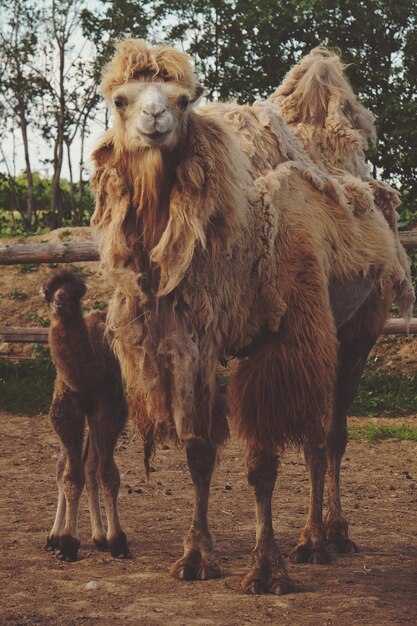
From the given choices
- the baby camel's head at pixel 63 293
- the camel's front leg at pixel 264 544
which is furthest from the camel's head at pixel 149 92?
the camel's front leg at pixel 264 544

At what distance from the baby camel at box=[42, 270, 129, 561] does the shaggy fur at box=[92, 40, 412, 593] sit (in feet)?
1.76

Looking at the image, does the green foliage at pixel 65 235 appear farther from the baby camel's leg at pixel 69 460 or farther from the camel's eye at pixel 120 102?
the camel's eye at pixel 120 102

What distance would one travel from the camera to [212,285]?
16.9 ft

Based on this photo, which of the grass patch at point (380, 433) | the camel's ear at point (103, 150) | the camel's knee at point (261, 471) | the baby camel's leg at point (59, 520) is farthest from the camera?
the grass patch at point (380, 433)

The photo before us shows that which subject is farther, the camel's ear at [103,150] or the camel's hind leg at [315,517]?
the camel's hind leg at [315,517]

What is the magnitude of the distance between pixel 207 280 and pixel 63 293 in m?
1.06

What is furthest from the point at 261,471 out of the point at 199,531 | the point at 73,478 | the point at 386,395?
the point at 386,395

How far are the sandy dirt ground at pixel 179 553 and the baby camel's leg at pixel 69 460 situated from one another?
18 centimetres

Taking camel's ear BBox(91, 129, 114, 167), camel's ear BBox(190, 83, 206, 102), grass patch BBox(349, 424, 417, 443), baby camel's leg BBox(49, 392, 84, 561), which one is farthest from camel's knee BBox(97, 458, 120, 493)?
grass patch BBox(349, 424, 417, 443)

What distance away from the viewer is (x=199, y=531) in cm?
546

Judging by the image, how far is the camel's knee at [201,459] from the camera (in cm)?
540

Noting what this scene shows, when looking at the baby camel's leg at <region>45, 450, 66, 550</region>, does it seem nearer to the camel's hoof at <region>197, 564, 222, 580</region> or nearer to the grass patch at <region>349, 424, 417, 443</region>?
the camel's hoof at <region>197, 564, 222, 580</region>

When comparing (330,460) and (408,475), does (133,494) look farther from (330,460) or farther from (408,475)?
(408,475)

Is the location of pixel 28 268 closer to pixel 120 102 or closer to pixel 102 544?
pixel 102 544
